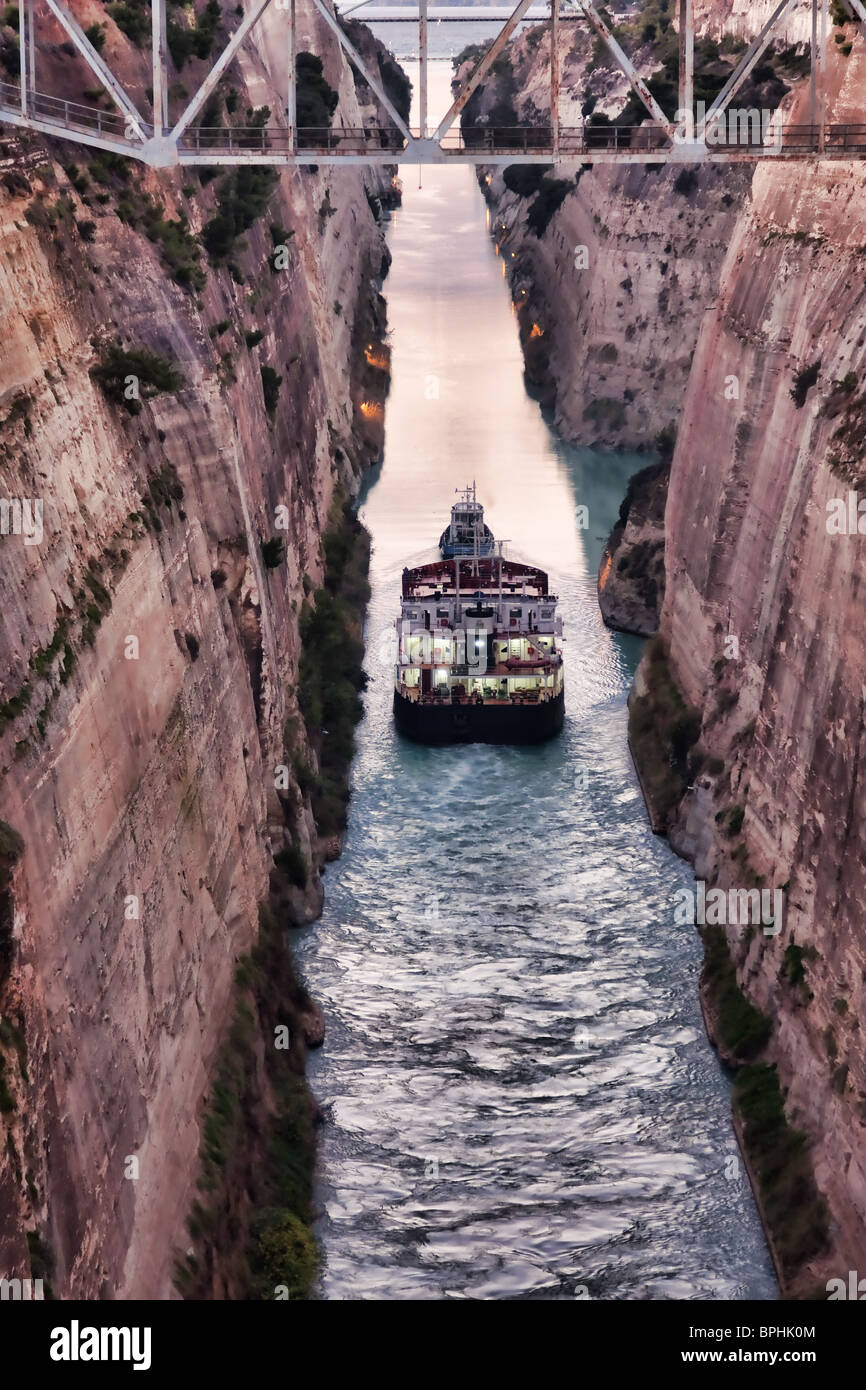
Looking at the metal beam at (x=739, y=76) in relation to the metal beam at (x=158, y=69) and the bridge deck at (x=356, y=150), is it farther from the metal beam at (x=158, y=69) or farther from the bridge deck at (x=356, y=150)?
the metal beam at (x=158, y=69)

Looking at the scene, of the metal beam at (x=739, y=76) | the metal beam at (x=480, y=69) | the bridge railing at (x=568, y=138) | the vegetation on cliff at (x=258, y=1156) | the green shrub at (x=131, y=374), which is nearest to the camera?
the vegetation on cliff at (x=258, y=1156)

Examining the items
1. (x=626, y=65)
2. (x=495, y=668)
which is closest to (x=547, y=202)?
(x=495, y=668)

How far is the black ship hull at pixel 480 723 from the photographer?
199 feet

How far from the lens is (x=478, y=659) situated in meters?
63.7

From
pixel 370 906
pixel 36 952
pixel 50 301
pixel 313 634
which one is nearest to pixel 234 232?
pixel 313 634

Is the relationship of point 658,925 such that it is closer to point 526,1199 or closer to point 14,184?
point 526,1199

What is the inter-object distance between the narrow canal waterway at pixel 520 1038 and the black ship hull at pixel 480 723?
513 mm

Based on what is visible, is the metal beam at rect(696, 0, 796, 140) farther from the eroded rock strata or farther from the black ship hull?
the black ship hull

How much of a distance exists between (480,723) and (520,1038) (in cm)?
1999

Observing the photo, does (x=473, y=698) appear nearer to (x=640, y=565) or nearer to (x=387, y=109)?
(x=640, y=565)

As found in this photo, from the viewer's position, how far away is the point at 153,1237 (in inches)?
1118

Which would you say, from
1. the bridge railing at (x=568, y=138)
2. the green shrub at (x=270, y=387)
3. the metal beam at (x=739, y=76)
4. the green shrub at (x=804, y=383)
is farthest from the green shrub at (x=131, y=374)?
the green shrub at (x=270, y=387)

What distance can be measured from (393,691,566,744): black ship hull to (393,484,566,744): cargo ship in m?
0.03

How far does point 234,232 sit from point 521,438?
46.0 m
